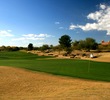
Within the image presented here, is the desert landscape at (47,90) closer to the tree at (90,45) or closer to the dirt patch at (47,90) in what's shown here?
the dirt patch at (47,90)

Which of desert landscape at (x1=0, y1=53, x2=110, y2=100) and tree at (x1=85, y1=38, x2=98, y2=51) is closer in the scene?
desert landscape at (x1=0, y1=53, x2=110, y2=100)

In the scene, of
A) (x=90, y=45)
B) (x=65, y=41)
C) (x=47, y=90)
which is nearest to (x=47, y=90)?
(x=47, y=90)

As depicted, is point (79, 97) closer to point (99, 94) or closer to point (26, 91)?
point (99, 94)

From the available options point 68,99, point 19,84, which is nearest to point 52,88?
point 19,84

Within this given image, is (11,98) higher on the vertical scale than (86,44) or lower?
lower

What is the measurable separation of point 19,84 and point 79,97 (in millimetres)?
7091

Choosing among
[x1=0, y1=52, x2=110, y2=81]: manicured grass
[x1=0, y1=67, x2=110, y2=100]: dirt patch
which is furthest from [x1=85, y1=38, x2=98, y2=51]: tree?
[x1=0, y1=67, x2=110, y2=100]: dirt patch

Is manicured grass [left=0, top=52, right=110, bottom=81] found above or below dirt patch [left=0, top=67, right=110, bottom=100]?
above

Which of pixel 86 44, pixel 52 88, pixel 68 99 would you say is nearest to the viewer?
pixel 68 99

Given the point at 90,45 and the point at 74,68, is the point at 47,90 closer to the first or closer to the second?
the point at 74,68

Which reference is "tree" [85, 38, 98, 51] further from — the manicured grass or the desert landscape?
the desert landscape

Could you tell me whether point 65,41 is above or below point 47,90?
above

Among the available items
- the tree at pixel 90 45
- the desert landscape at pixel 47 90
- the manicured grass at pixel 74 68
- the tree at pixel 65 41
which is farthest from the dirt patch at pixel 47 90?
the tree at pixel 65 41

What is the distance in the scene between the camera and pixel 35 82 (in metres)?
19.9
